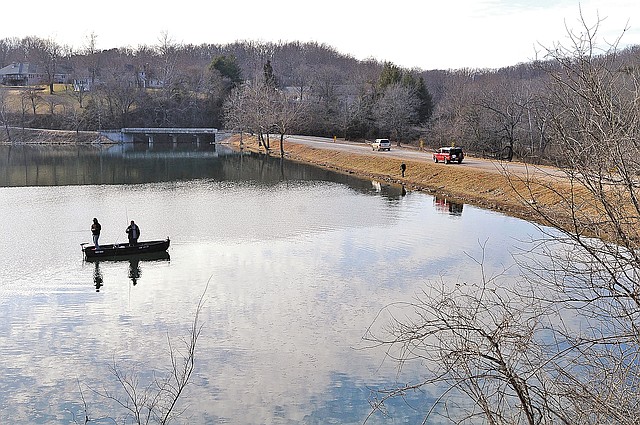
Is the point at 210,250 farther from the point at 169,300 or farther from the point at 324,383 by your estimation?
the point at 324,383

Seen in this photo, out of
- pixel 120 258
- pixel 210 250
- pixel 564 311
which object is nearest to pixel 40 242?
pixel 120 258

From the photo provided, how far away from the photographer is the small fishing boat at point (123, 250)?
68.0 feet

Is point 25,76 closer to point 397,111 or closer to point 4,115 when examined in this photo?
point 4,115

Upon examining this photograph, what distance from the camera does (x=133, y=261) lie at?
21.0 meters

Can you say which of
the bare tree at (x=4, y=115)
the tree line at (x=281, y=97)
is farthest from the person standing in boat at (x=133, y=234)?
the bare tree at (x=4, y=115)

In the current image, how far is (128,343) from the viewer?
44.7 ft

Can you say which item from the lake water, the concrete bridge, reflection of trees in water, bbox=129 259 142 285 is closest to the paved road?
the lake water

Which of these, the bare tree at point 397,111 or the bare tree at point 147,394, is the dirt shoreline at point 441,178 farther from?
the bare tree at point 397,111

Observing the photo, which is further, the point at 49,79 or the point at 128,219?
the point at 49,79

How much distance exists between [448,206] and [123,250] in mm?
17431

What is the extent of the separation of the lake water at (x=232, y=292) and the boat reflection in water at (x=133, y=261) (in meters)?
0.12

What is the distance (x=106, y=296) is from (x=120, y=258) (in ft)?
14.3

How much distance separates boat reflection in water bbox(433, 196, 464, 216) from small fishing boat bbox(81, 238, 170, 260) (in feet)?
48.1

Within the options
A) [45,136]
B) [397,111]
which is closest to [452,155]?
[397,111]
